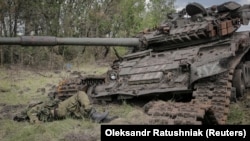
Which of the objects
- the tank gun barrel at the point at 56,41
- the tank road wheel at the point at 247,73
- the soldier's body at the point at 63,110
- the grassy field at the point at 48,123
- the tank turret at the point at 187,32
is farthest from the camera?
the tank road wheel at the point at 247,73

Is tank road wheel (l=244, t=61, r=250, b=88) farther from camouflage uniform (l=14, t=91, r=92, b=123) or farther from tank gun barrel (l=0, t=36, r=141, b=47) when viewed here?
camouflage uniform (l=14, t=91, r=92, b=123)

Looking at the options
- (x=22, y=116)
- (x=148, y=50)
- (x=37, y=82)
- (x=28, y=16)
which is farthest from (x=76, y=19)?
(x=22, y=116)

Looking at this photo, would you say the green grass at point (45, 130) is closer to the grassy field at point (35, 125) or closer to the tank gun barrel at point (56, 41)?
the grassy field at point (35, 125)

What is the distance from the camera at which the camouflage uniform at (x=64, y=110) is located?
8.34m

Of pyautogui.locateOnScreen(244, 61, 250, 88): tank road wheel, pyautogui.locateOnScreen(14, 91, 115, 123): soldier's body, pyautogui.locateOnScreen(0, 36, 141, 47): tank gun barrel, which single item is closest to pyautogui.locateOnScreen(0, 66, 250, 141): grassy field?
pyautogui.locateOnScreen(14, 91, 115, 123): soldier's body

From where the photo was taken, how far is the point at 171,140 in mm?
5621

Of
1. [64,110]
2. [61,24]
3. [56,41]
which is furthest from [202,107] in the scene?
[61,24]

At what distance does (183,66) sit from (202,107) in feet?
6.57

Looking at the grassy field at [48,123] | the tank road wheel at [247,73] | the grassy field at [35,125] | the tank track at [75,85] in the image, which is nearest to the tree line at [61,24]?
the grassy field at [35,125]

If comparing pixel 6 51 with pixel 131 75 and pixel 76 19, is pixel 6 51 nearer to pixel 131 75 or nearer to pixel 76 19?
pixel 76 19

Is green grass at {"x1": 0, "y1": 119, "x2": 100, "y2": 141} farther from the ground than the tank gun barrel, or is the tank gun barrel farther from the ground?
the tank gun barrel

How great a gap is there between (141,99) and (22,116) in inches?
117

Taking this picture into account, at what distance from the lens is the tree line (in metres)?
21.1

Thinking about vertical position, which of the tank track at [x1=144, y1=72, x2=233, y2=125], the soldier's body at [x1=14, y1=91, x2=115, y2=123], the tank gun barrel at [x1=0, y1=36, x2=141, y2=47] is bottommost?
the soldier's body at [x1=14, y1=91, x2=115, y2=123]
